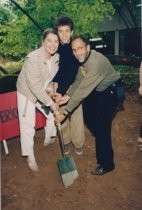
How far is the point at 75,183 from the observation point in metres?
3.50

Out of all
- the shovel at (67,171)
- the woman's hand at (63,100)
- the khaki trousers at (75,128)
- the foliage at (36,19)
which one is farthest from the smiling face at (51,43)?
the foliage at (36,19)

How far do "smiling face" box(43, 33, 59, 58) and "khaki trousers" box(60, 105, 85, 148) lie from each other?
0.80 meters

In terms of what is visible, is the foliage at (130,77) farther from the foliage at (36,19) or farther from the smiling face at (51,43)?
the smiling face at (51,43)

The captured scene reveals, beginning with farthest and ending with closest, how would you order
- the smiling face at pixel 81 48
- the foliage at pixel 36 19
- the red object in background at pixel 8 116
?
the foliage at pixel 36 19, the red object in background at pixel 8 116, the smiling face at pixel 81 48

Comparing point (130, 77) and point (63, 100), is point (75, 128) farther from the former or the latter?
point (130, 77)

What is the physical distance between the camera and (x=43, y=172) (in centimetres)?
372

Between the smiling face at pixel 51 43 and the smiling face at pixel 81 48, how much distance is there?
26 cm

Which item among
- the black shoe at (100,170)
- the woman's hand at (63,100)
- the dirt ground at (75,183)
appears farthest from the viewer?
the woman's hand at (63,100)

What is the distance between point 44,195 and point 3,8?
436cm

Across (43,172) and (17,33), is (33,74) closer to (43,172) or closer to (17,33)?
(43,172)

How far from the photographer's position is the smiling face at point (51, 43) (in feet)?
11.2

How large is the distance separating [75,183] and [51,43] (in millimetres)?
1618

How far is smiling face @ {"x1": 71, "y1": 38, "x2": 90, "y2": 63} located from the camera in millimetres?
3250

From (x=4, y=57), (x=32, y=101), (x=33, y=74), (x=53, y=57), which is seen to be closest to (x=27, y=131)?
(x=32, y=101)
